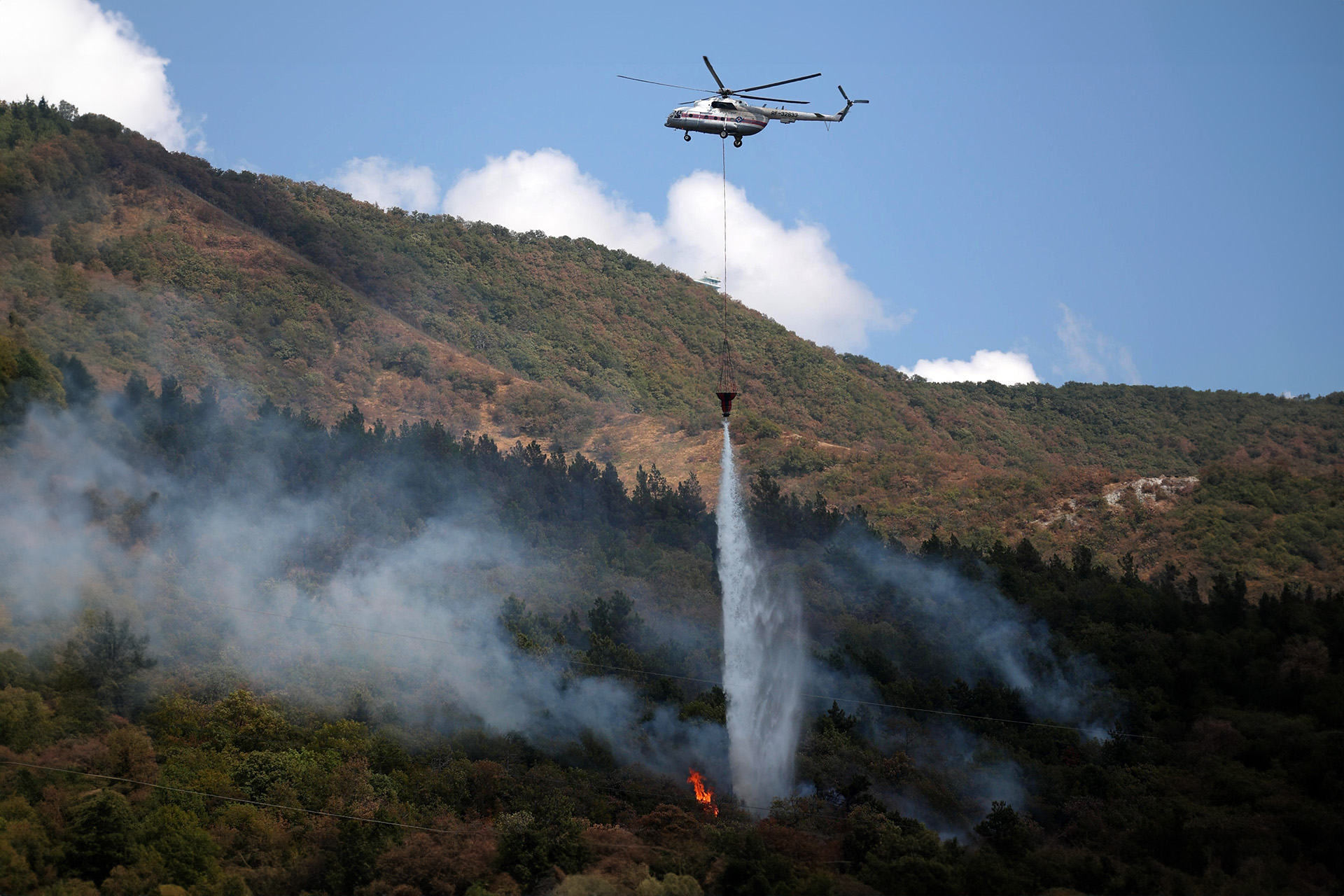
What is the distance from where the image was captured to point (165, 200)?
159750mm

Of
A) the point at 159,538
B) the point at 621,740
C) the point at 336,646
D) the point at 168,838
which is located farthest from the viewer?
the point at 159,538

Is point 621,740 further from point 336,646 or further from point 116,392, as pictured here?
point 116,392

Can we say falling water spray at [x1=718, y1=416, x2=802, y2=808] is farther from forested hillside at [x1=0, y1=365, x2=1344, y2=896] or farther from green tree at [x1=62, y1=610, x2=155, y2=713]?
green tree at [x1=62, y1=610, x2=155, y2=713]

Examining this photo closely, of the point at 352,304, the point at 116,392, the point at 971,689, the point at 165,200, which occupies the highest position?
the point at 165,200

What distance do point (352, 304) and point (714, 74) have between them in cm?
11625

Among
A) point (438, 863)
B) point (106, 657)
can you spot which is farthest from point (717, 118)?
point (106, 657)

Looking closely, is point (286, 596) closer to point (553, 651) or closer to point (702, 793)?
point (553, 651)

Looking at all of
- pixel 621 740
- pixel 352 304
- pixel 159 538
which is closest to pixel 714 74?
pixel 621 740

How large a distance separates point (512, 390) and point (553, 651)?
9074cm

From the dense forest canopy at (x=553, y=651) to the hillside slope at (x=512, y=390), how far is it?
752 millimetres

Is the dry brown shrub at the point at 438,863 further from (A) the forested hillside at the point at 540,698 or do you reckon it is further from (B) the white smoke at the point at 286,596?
(B) the white smoke at the point at 286,596

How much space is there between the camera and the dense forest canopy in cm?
5381

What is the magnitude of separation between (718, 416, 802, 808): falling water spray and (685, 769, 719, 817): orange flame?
1.69 m

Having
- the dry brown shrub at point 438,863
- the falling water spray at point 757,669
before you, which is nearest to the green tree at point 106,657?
the dry brown shrub at point 438,863
